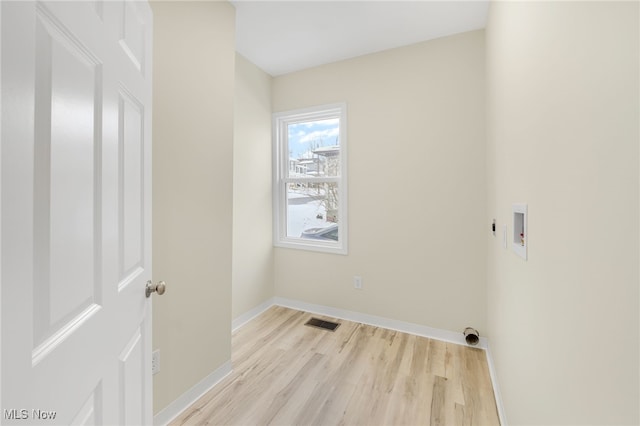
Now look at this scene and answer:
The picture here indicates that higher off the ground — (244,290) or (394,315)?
(244,290)

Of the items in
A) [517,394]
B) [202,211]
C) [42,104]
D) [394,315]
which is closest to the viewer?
[42,104]

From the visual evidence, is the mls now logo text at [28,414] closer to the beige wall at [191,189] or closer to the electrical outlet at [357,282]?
the beige wall at [191,189]

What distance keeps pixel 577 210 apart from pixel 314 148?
261 centimetres

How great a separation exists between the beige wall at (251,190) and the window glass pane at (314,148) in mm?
286

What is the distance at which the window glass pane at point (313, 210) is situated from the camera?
301cm

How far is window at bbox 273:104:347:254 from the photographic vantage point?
2.89 m

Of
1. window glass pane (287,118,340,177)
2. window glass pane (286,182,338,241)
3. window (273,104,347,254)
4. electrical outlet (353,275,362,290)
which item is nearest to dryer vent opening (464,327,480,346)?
electrical outlet (353,275,362,290)

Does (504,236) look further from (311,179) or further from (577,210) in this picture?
(311,179)

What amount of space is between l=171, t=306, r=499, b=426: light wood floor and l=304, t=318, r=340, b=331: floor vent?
0.26 feet

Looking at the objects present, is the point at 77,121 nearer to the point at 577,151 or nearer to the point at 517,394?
the point at 577,151

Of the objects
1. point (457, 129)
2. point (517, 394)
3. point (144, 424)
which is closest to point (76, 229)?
point (144, 424)

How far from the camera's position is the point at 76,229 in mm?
582

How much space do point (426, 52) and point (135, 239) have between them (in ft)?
8.70

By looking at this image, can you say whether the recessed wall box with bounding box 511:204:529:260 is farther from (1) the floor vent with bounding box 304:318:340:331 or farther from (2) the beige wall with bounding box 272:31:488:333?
(1) the floor vent with bounding box 304:318:340:331
